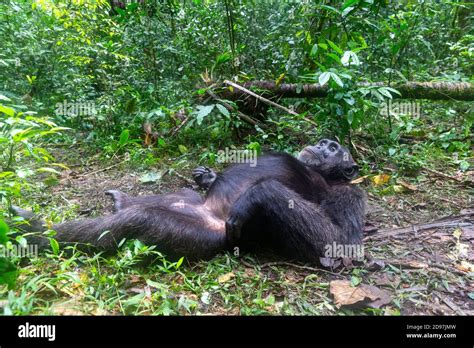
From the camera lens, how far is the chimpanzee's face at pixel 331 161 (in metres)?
4.70

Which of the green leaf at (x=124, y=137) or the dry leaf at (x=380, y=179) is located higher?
the green leaf at (x=124, y=137)

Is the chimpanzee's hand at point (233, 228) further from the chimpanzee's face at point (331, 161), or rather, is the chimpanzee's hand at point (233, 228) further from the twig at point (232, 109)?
the twig at point (232, 109)

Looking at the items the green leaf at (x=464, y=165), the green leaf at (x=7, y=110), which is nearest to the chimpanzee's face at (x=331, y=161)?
the green leaf at (x=464, y=165)

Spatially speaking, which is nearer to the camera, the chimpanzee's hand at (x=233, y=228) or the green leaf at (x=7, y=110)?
the green leaf at (x=7, y=110)

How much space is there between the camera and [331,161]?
4.73 metres

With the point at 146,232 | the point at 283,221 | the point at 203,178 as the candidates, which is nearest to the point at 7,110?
the point at 146,232

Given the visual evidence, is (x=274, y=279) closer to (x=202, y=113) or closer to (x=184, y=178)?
(x=184, y=178)

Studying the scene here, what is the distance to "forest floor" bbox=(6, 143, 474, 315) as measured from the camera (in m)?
2.70

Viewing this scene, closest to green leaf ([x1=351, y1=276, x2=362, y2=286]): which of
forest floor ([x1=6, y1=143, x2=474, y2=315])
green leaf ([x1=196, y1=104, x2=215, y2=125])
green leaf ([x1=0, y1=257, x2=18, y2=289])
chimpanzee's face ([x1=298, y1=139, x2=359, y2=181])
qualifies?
forest floor ([x1=6, y1=143, x2=474, y2=315])

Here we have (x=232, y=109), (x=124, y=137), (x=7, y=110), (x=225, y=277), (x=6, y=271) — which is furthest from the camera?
(x=232, y=109)

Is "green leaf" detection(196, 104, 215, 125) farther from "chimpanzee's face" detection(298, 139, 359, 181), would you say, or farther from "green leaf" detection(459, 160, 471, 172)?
"green leaf" detection(459, 160, 471, 172)

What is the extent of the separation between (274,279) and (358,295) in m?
0.74

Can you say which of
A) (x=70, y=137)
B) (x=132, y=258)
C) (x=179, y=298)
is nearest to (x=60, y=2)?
(x=70, y=137)

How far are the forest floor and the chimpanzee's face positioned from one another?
630 mm
